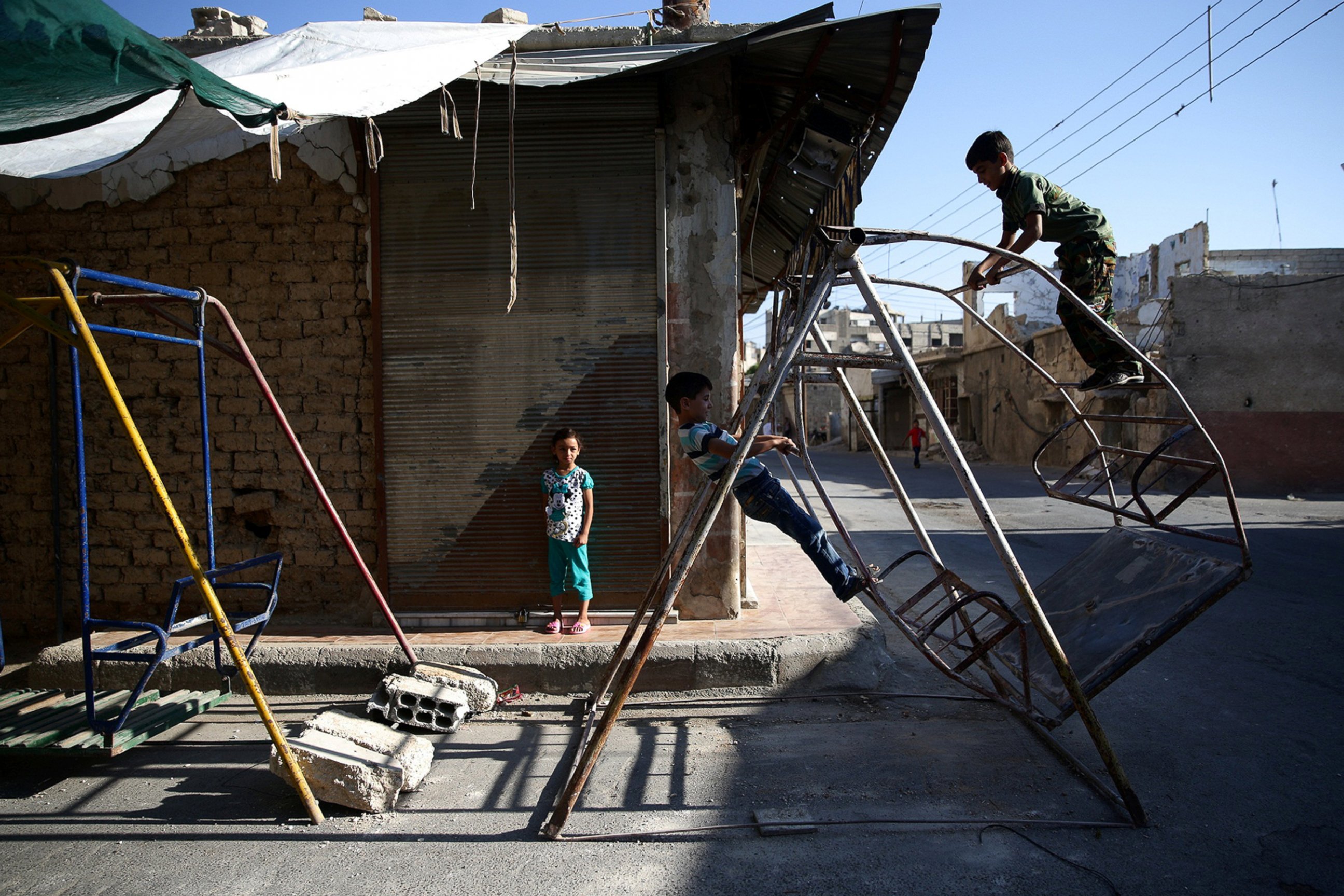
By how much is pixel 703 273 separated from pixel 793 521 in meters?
2.04

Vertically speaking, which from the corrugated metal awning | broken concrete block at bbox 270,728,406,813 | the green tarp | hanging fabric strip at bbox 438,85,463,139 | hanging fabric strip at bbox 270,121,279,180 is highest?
the corrugated metal awning

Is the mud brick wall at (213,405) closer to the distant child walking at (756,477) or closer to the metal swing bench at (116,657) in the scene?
the metal swing bench at (116,657)

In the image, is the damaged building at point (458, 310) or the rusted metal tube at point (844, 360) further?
the damaged building at point (458, 310)

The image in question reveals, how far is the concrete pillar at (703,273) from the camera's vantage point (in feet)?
15.9

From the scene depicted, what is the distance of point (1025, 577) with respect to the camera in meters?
3.27

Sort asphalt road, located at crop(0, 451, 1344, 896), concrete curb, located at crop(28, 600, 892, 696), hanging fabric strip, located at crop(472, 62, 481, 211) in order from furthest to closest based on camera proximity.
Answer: concrete curb, located at crop(28, 600, 892, 696) < hanging fabric strip, located at crop(472, 62, 481, 211) < asphalt road, located at crop(0, 451, 1344, 896)

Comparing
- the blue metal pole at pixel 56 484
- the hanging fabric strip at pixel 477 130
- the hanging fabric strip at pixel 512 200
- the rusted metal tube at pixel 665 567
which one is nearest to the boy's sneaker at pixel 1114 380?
the rusted metal tube at pixel 665 567

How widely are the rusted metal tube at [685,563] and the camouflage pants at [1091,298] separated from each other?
1.29m

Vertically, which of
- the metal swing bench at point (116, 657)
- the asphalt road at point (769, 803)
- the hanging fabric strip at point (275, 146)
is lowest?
the asphalt road at point (769, 803)

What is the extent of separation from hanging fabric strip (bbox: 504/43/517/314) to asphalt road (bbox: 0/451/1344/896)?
2.36 m

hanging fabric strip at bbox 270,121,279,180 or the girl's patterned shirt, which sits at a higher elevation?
hanging fabric strip at bbox 270,121,279,180

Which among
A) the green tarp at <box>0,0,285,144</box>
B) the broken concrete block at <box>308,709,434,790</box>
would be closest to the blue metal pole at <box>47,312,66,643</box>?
the green tarp at <box>0,0,285,144</box>

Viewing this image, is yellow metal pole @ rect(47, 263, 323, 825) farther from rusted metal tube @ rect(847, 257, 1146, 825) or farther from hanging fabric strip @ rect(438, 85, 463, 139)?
rusted metal tube @ rect(847, 257, 1146, 825)

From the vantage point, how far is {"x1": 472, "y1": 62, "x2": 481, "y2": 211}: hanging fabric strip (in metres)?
4.03
